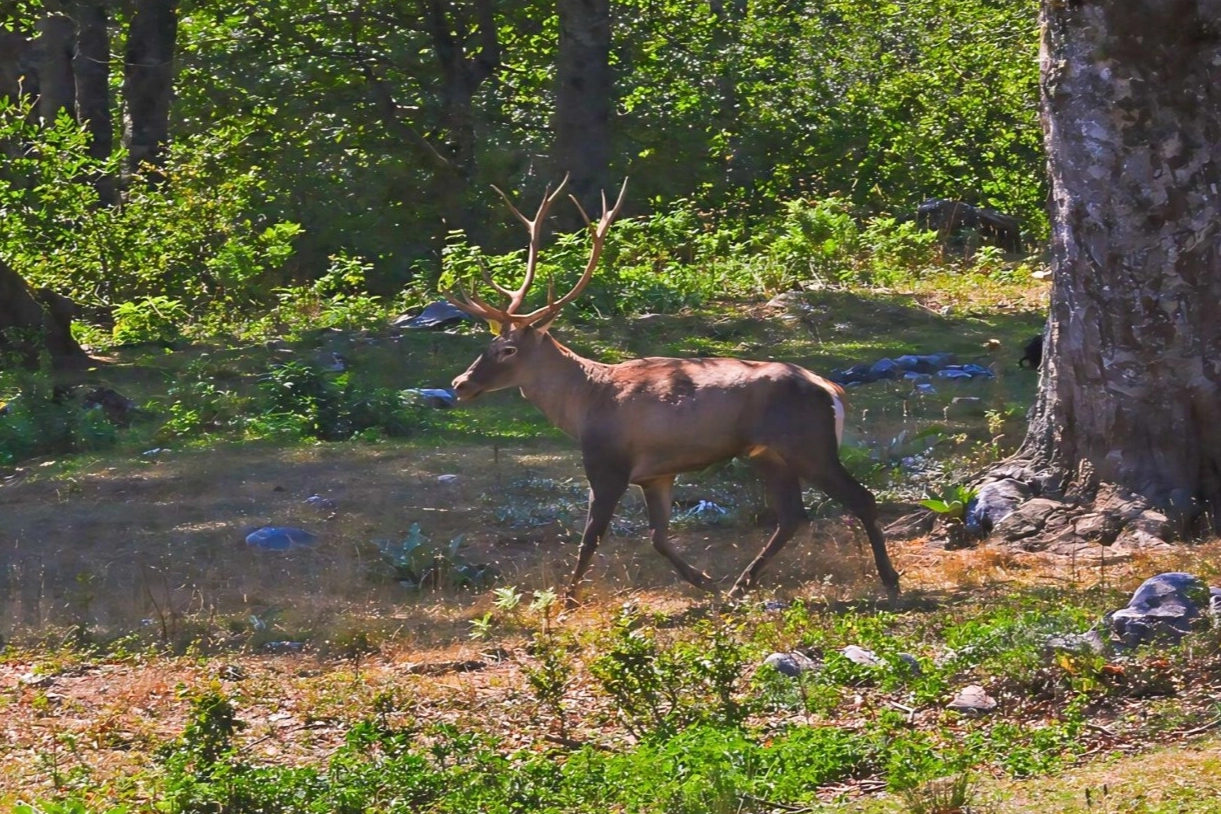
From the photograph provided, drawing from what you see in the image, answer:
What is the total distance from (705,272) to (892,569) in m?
10.4

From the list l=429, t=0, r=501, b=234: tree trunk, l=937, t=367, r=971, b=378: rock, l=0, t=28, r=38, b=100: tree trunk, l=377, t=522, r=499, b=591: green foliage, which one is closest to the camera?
l=377, t=522, r=499, b=591: green foliage

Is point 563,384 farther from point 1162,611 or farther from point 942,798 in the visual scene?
point 942,798

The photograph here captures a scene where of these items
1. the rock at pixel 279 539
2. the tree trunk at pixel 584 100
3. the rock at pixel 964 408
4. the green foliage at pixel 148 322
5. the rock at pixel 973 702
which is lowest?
the rock at pixel 279 539

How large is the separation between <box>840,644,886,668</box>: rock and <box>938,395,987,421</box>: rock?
564 centimetres

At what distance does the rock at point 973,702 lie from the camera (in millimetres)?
6430

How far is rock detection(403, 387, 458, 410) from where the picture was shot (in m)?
14.7

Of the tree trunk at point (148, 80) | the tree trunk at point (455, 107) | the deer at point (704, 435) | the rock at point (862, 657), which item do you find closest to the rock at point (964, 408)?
the deer at point (704, 435)

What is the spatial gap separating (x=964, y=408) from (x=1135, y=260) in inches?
161

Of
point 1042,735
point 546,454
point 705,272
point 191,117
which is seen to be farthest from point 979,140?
point 1042,735

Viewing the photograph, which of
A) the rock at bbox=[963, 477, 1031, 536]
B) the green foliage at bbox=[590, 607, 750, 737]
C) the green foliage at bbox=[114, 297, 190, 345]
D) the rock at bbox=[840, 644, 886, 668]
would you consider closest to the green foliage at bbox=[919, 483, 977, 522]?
the rock at bbox=[963, 477, 1031, 536]

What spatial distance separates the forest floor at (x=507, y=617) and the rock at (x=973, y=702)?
0.17 ft

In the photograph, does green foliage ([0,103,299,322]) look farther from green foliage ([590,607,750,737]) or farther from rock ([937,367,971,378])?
green foliage ([590,607,750,737])

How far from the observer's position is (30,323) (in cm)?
1652

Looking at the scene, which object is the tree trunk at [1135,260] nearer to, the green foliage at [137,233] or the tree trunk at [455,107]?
the green foliage at [137,233]
